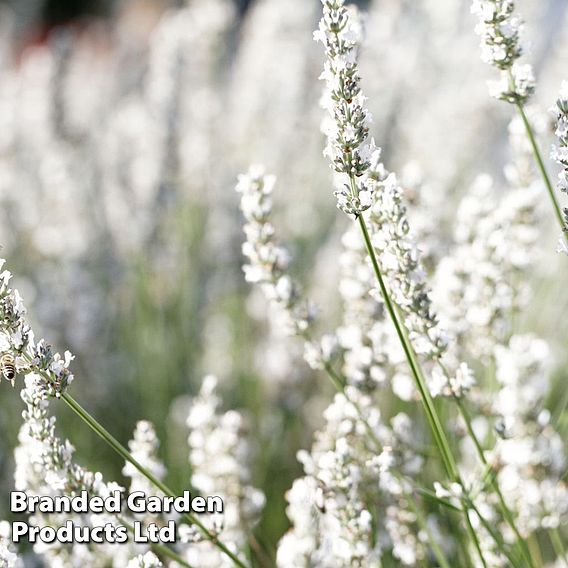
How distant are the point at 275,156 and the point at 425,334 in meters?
1.98

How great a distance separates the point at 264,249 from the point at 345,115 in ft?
0.95

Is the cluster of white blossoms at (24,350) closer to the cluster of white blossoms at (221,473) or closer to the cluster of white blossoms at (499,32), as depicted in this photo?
the cluster of white blossoms at (221,473)

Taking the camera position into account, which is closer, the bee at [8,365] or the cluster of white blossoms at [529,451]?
A: the bee at [8,365]

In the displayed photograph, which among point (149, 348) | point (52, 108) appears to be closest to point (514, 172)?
point (149, 348)

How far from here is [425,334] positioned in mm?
926

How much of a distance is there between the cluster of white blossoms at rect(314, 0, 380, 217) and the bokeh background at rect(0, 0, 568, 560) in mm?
1156

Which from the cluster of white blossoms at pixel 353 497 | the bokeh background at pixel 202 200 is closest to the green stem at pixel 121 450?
the cluster of white blossoms at pixel 353 497

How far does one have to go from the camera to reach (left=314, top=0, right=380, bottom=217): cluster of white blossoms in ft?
2.68

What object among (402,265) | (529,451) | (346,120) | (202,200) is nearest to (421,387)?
(402,265)

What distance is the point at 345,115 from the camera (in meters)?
0.82

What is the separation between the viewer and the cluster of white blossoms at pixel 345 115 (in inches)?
32.1

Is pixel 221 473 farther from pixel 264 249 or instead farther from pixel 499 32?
pixel 499 32

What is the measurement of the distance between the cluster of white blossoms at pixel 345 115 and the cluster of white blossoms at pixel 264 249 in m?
0.24

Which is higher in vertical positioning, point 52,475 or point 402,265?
point 402,265
